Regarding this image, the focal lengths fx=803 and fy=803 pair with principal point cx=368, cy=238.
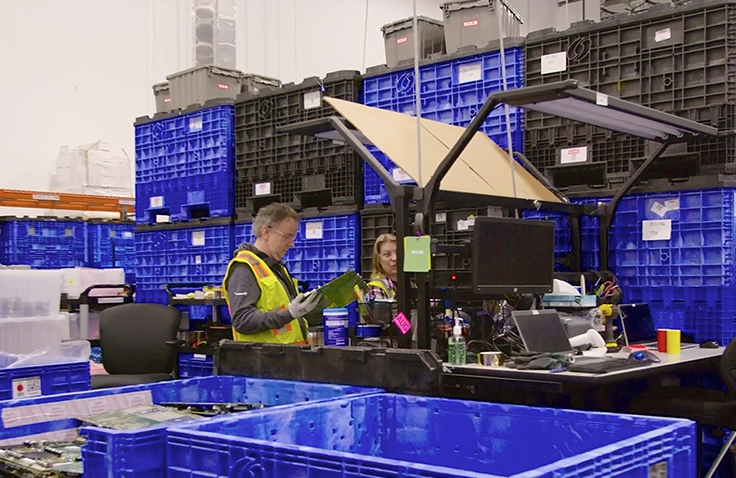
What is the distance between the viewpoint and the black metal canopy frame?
303cm

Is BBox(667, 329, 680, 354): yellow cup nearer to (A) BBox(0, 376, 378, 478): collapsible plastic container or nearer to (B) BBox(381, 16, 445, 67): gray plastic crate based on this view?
(A) BBox(0, 376, 378, 478): collapsible plastic container

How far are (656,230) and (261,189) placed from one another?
2.60 m

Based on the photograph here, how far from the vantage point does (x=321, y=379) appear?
2967 millimetres

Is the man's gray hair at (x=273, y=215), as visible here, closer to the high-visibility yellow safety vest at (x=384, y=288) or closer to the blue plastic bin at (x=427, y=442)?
the high-visibility yellow safety vest at (x=384, y=288)

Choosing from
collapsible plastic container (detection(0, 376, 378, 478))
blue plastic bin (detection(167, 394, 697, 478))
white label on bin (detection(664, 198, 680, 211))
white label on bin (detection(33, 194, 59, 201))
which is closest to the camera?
blue plastic bin (detection(167, 394, 697, 478))

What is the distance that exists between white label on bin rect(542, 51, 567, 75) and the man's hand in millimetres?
1768

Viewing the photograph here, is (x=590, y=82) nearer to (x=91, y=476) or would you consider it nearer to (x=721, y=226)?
(x=721, y=226)

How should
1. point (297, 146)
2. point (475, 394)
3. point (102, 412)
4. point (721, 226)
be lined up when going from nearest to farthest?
point (102, 412) → point (475, 394) → point (721, 226) → point (297, 146)

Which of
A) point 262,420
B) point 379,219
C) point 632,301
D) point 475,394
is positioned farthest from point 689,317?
point 262,420

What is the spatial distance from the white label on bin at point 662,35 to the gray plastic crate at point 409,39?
1423 millimetres

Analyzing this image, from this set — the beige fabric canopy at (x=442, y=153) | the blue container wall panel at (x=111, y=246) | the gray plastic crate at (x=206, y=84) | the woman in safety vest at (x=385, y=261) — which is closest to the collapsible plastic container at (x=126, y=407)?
the beige fabric canopy at (x=442, y=153)

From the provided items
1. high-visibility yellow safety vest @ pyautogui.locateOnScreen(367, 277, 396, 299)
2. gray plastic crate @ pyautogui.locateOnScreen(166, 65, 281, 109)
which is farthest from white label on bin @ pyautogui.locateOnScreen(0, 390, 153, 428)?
gray plastic crate @ pyautogui.locateOnScreen(166, 65, 281, 109)

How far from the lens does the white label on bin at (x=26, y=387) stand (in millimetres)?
2939

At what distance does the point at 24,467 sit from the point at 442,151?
92.2 inches
